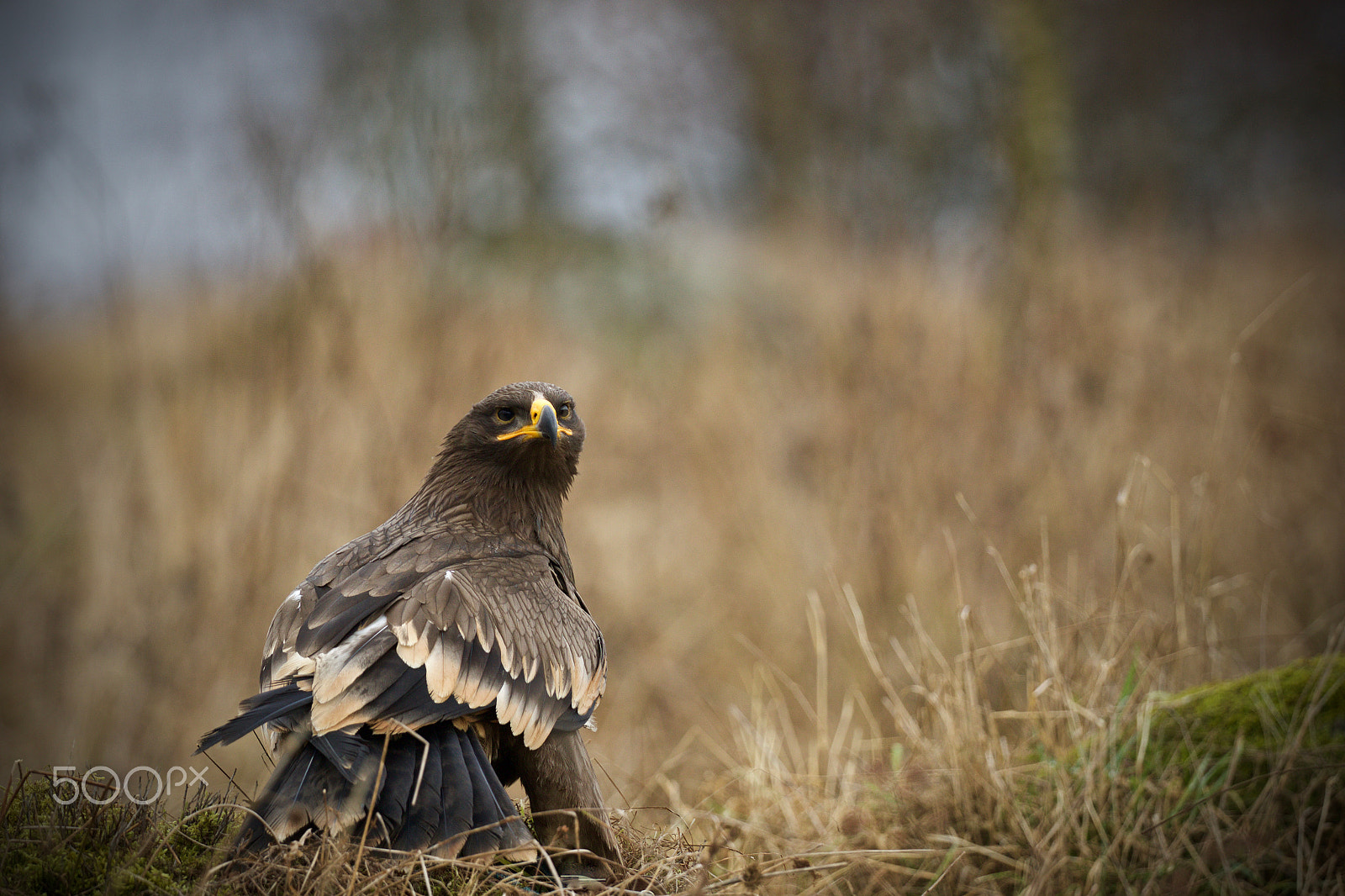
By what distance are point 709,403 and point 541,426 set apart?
177 inches

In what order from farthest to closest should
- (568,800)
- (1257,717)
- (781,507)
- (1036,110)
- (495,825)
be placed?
(1036,110) < (781,507) < (1257,717) < (568,800) < (495,825)

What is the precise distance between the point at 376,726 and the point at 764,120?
9937 mm

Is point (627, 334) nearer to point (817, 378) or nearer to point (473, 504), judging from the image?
point (817, 378)

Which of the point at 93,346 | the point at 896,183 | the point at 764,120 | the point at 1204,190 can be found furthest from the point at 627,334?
the point at 1204,190

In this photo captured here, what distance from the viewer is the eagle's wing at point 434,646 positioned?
2082 mm

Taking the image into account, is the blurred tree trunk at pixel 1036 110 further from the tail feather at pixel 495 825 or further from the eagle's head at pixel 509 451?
the tail feather at pixel 495 825

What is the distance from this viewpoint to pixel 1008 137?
723 centimetres

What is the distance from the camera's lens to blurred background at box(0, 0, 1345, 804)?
4797mm

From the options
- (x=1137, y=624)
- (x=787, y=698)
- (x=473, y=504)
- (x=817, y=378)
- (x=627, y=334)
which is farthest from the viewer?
(x=627, y=334)

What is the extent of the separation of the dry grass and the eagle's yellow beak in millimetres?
1509

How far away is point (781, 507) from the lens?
600 centimetres

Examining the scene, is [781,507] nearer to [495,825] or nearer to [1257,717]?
[1257,717]

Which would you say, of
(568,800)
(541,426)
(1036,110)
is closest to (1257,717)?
(568,800)

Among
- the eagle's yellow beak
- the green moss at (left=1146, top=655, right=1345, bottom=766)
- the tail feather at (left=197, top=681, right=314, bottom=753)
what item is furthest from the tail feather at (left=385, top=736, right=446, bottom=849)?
the green moss at (left=1146, top=655, right=1345, bottom=766)
